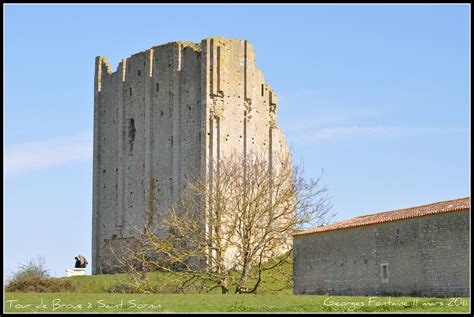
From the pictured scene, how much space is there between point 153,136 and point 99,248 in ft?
24.2

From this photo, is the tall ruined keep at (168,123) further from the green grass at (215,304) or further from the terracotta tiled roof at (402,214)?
the green grass at (215,304)

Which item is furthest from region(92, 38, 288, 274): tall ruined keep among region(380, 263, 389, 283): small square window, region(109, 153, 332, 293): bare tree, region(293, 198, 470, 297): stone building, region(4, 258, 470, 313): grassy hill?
region(4, 258, 470, 313): grassy hill

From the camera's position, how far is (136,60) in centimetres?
5881

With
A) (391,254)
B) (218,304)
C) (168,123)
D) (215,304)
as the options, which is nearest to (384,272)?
(391,254)

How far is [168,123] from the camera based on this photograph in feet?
185


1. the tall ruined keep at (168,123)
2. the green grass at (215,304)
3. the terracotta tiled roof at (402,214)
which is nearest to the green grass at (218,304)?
the green grass at (215,304)

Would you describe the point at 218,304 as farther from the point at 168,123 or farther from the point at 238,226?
the point at 168,123

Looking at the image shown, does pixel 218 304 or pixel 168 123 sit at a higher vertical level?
pixel 168 123

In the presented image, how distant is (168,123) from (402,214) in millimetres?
23903

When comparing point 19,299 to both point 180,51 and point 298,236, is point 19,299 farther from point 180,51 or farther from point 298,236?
point 180,51

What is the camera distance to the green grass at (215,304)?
2480cm

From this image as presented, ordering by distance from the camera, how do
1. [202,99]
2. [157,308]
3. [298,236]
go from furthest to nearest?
[202,99] < [298,236] < [157,308]

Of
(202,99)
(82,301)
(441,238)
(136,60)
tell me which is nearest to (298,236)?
(441,238)

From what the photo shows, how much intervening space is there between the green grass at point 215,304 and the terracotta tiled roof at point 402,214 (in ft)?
15.3
